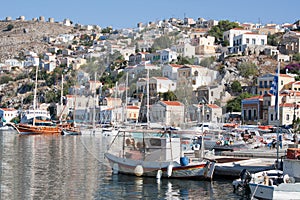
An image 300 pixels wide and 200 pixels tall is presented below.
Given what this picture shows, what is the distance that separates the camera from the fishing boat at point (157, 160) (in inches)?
1089

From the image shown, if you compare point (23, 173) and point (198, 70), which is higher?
point (198, 70)

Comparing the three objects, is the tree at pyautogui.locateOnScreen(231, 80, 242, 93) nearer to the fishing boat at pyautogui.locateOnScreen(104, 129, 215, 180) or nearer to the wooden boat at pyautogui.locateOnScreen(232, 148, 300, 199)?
the fishing boat at pyautogui.locateOnScreen(104, 129, 215, 180)

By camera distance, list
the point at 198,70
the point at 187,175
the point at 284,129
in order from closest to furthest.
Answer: the point at 187,175
the point at 284,129
the point at 198,70

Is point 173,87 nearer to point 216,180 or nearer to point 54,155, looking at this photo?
point 54,155

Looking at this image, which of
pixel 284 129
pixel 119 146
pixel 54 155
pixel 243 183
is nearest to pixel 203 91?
pixel 284 129

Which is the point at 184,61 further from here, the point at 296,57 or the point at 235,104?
the point at 235,104

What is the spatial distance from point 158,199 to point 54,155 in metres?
21.7

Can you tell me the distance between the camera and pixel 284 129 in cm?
6738

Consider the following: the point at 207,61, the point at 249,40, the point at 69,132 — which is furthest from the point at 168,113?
the point at 249,40

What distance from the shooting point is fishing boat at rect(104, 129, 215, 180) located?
27.7m

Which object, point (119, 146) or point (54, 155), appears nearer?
point (119, 146)

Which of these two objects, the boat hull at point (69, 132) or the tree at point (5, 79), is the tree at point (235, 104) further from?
the tree at point (5, 79)

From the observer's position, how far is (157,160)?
28641 millimetres

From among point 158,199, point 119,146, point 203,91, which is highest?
point 203,91
